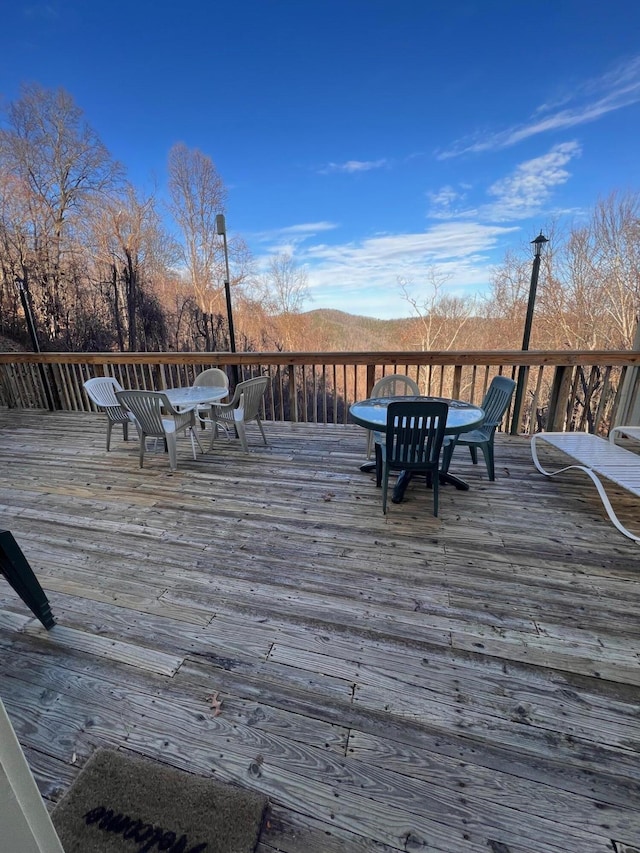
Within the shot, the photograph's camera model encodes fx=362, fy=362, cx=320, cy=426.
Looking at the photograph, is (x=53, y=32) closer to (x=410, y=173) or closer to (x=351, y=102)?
(x=351, y=102)

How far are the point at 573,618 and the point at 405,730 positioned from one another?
1.02 m

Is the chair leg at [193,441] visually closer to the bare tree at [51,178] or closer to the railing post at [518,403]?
the railing post at [518,403]

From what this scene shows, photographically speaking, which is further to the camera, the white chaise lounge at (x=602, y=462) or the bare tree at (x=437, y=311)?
the bare tree at (x=437, y=311)

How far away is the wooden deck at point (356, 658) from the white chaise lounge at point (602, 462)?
24 centimetres

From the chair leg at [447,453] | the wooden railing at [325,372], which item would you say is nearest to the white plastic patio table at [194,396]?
the wooden railing at [325,372]

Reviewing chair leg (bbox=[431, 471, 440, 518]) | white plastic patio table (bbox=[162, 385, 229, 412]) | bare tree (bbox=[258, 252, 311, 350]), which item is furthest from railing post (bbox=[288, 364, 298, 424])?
bare tree (bbox=[258, 252, 311, 350])

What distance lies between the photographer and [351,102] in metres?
7.75

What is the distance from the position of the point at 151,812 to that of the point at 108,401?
3.90 m

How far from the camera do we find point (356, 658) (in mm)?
1504

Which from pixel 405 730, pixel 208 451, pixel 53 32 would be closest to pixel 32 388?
pixel 208 451

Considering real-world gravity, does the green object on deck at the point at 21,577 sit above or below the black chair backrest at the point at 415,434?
below

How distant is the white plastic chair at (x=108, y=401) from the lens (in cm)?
391

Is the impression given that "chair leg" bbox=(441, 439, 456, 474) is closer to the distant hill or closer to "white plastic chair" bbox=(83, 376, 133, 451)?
"white plastic chair" bbox=(83, 376, 133, 451)

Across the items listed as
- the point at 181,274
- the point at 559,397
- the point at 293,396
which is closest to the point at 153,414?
the point at 293,396
